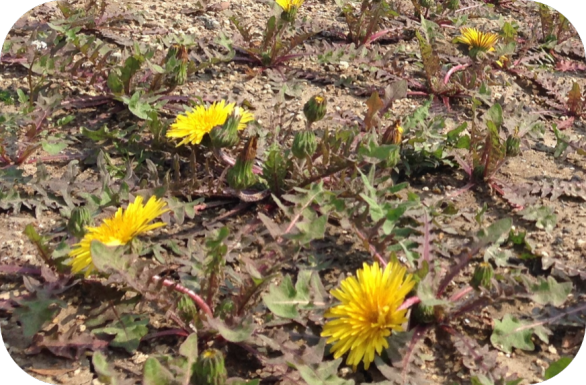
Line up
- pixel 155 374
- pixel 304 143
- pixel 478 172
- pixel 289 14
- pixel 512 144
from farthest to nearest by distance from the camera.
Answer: pixel 289 14 < pixel 478 172 < pixel 512 144 < pixel 304 143 < pixel 155 374

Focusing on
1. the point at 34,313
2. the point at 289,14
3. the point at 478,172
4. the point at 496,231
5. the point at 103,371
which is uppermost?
the point at 289,14

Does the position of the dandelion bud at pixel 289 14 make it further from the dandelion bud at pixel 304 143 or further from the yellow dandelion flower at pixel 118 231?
the yellow dandelion flower at pixel 118 231

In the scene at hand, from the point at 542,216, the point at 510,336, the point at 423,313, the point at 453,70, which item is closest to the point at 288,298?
the point at 423,313

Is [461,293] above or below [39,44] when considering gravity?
above

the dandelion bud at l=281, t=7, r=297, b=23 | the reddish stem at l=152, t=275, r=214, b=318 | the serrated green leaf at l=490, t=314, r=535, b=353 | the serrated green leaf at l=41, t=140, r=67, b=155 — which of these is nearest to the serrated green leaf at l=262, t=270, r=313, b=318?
the reddish stem at l=152, t=275, r=214, b=318

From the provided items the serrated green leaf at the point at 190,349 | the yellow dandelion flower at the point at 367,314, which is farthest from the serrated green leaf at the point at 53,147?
the yellow dandelion flower at the point at 367,314

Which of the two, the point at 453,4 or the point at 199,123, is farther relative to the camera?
the point at 453,4

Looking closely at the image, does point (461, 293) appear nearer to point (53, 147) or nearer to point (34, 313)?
point (34, 313)

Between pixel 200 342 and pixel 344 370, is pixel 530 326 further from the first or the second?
pixel 200 342
